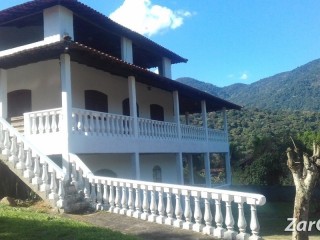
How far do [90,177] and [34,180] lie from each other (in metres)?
1.33

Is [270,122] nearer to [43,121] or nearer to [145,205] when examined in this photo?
[43,121]

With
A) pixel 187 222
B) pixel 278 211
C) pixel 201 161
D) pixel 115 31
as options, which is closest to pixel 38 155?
pixel 187 222

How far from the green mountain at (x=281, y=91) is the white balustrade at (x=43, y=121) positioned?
78.1 meters

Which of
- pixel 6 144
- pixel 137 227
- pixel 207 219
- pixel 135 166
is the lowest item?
pixel 137 227

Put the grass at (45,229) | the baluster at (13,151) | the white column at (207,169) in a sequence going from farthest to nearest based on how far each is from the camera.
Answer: the white column at (207,169) → the baluster at (13,151) → the grass at (45,229)

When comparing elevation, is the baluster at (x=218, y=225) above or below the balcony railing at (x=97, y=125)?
below

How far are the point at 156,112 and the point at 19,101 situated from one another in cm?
739

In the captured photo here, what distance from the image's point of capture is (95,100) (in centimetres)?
1454

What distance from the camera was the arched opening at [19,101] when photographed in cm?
1345

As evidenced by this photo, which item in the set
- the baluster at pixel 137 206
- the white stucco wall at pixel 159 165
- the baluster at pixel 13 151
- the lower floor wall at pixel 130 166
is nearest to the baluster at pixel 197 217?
the baluster at pixel 137 206

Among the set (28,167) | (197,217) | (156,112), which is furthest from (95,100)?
(197,217)

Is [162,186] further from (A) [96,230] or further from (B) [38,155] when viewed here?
(B) [38,155]

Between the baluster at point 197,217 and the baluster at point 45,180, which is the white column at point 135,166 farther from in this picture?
the baluster at point 197,217

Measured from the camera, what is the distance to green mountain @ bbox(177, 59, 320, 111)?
96738mm
